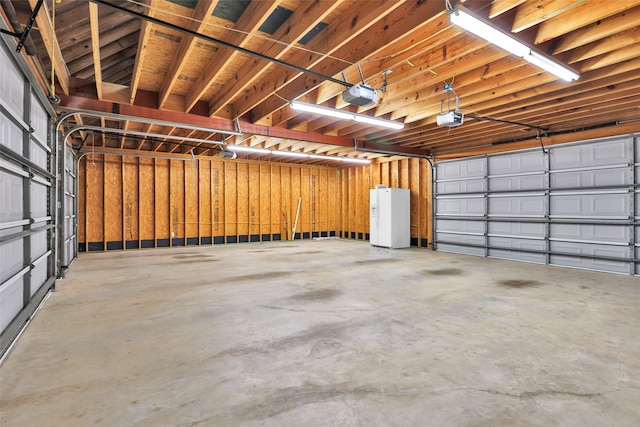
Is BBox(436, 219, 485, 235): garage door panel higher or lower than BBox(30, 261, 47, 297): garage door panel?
higher

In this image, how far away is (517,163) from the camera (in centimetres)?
813

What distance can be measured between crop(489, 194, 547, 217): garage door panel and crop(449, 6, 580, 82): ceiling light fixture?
14.6 ft

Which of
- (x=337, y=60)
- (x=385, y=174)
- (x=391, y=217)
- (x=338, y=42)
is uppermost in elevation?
(x=337, y=60)

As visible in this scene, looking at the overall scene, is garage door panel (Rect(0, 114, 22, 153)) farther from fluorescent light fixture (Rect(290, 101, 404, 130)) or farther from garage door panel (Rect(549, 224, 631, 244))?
garage door panel (Rect(549, 224, 631, 244))

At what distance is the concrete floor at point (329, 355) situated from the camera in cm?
207

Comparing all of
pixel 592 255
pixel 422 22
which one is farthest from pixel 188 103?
pixel 592 255

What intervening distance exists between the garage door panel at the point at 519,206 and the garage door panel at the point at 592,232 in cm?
48

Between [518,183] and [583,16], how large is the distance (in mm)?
5587

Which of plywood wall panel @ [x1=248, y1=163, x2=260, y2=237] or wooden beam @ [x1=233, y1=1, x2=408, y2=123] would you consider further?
plywood wall panel @ [x1=248, y1=163, x2=260, y2=237]

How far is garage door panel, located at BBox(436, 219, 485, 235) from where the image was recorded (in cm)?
902

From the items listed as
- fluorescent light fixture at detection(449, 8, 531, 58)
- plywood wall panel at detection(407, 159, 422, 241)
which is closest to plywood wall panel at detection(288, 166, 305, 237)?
plywood wall panel at detection(407, 159, 422, 241)

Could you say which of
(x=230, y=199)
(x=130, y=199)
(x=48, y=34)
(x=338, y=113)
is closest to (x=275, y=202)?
(x=230, y=199)

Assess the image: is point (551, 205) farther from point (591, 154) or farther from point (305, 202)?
point (305, 202)

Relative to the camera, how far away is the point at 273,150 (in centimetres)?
969
